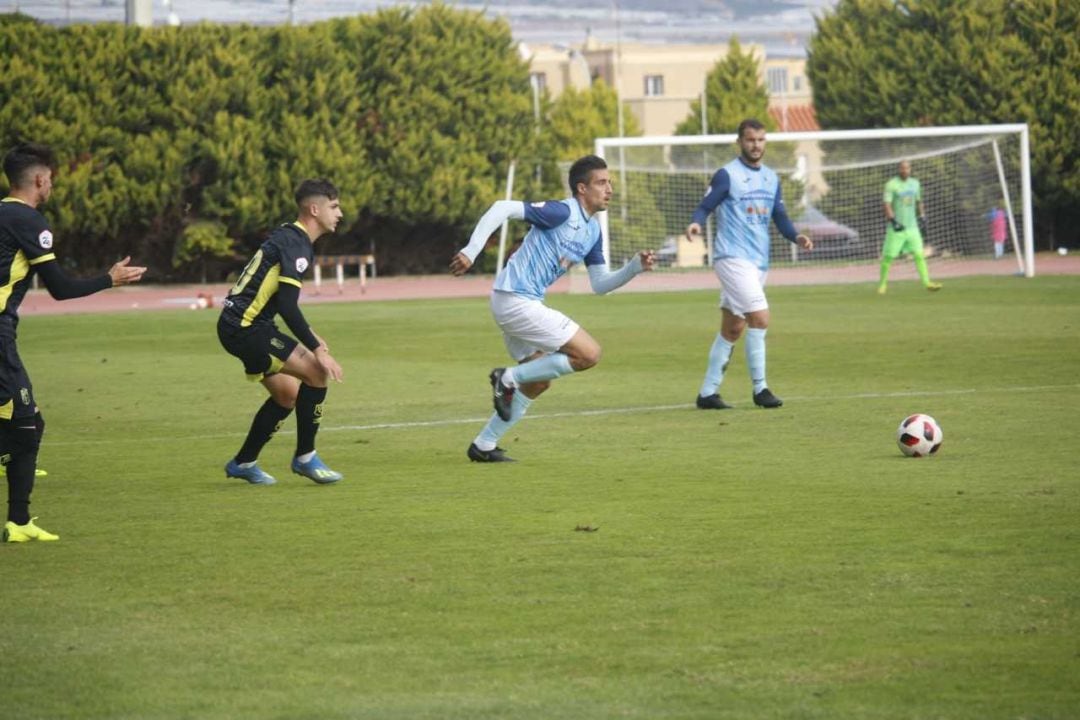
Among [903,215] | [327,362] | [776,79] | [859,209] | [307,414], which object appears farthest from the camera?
[776,79]

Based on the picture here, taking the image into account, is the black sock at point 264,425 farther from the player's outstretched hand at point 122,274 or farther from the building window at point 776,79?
the building window at point 776,79

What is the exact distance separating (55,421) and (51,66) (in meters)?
25.9

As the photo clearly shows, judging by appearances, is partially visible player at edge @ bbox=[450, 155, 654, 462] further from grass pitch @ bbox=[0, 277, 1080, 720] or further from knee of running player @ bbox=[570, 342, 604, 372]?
grass pitch @ bbox=[0, 277, 1080, 720]

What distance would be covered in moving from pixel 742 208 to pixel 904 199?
15490 millimetres

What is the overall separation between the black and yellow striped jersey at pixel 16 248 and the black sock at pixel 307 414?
80.1 inches

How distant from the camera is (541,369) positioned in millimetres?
11094

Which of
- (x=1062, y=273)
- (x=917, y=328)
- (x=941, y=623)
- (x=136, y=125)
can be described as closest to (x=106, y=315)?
(x=136, y=125)

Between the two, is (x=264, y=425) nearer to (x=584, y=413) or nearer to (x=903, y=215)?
(x=584, y=413)

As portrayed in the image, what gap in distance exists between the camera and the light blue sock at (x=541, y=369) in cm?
1107

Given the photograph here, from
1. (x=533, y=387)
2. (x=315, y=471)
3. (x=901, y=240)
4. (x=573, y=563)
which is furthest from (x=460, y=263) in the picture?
(x=901, y=240)

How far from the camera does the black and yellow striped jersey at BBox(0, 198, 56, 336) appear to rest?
8.57m

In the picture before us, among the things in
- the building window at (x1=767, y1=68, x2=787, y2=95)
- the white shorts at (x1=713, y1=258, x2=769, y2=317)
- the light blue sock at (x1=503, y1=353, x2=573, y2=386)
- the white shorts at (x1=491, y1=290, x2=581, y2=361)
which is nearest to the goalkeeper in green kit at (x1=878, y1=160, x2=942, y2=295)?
the white shorts at (x1=713, y1=258, x2=769, y2=317)

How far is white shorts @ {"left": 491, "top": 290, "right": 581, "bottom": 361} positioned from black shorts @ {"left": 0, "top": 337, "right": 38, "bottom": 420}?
3.45 metres

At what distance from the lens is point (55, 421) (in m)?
14.8
